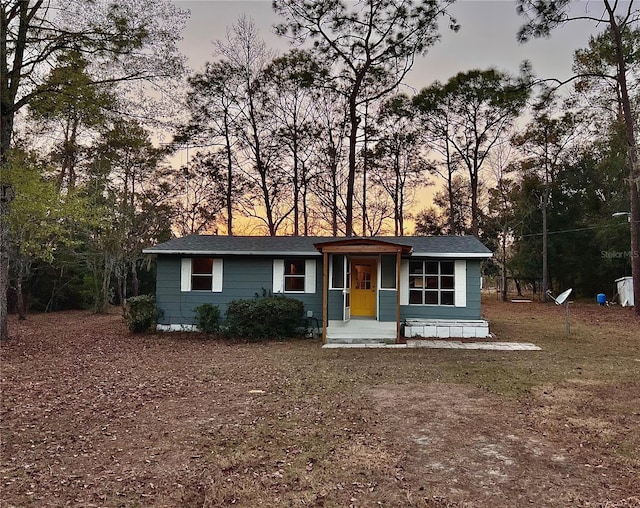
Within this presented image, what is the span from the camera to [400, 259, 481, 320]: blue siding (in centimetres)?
1174

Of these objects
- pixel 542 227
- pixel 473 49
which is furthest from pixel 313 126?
pixel 542 227

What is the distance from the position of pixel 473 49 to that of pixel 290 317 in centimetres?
1477

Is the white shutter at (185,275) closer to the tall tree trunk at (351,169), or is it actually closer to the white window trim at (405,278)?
the white window trim at (405,278)

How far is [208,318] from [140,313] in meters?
1.79

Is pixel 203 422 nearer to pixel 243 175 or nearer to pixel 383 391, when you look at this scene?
pixel 383 391

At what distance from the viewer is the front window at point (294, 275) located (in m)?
12.1

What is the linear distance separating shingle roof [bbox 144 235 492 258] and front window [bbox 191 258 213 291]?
0.38 meters

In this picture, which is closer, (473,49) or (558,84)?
(558,84)

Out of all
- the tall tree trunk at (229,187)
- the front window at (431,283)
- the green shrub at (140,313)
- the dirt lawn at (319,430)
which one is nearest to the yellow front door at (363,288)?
the front window at (431,283)

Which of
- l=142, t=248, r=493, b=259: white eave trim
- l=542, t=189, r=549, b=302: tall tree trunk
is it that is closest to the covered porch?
l=142, t=248, r=493, b=259: white eave trim

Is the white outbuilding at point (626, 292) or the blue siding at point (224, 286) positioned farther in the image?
the white outbuilding at point (626, 292)

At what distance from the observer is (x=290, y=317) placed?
1098cm

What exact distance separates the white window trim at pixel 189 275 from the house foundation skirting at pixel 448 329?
5230mm

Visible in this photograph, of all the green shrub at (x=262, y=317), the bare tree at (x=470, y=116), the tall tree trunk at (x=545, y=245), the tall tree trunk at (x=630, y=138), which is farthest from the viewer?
the tall tree trunk at (x=545, y=245)
